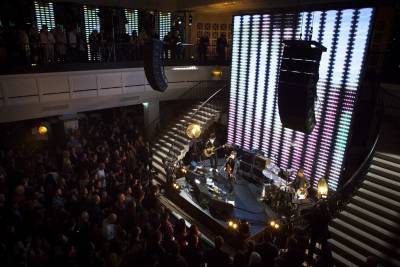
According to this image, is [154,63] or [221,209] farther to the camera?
[221,209]

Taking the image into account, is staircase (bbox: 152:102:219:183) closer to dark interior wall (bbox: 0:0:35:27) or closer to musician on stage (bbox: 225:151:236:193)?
musician on stage (bbox: 225:151:236:193)

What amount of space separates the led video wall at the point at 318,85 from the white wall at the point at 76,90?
368 cm

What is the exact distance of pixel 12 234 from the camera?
6.09 meters

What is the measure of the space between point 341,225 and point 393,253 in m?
1.20

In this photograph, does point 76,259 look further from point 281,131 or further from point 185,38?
point 185,38

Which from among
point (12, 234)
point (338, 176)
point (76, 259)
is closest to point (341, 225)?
point (338, 176)

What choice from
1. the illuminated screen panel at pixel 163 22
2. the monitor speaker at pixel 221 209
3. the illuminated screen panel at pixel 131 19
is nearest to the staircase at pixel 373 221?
the monitor speaker at pixel 221 209

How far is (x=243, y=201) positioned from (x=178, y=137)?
470cm

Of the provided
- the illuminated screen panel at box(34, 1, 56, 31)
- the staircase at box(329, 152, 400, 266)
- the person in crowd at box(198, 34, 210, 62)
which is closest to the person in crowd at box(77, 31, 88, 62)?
the illuminated screen panel at box(34, 1, 56, 31)

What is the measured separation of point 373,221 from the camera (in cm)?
720

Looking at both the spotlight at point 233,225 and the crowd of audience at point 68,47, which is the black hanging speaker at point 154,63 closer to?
the spotlight at point 233,225

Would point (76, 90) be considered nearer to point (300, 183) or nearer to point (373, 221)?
point (300, 183)

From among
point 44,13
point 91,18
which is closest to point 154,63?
point 91,18

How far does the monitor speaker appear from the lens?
29.8ft
